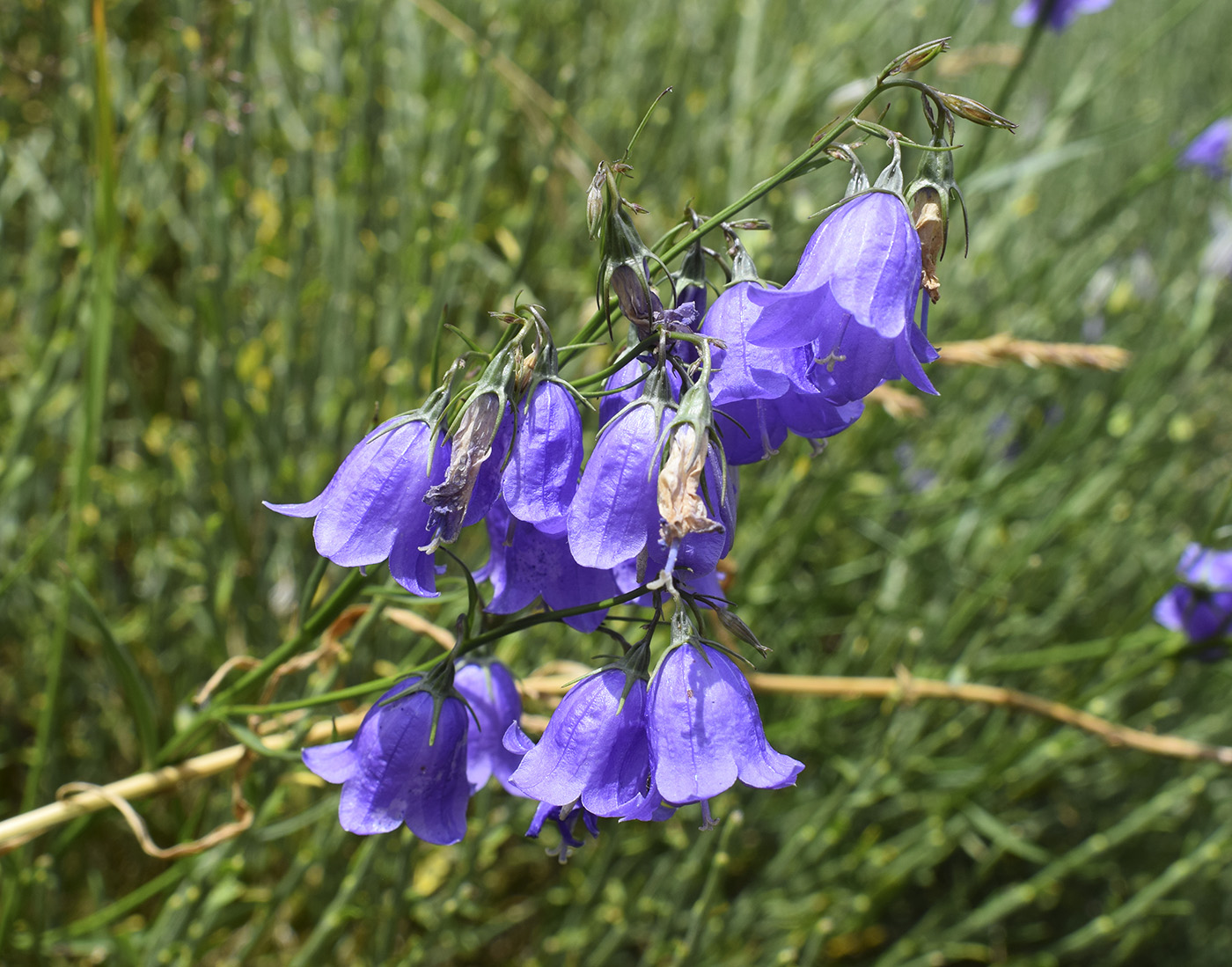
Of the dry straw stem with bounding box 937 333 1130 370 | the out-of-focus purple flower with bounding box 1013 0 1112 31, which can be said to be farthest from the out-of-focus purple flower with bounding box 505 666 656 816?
the out-of-focus purple flower with bounding box 1013 0 1112 31

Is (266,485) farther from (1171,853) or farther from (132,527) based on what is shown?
(1171,853)

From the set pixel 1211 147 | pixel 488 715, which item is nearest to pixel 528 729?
pixel 488 715

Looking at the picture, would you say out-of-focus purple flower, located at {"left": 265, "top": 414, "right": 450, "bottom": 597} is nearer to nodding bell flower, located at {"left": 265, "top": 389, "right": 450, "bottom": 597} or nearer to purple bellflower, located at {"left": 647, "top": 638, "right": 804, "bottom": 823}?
nodding bell flower, located at {"left": 265, "top": 389, "right": 450, "bottom": 597}

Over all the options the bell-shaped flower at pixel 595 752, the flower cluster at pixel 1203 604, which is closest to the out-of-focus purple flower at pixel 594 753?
the bell-shaped flower at pixel 595 752

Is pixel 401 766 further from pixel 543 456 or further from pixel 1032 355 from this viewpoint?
pixel 1032 355

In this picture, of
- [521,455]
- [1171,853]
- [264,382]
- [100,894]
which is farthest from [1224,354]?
[100,894]

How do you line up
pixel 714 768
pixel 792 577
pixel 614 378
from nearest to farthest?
1. pixel 714 768
2. pixel 614 378
3. pixel 792 577

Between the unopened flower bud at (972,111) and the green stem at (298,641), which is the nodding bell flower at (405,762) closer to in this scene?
the green stem at (298,641)
